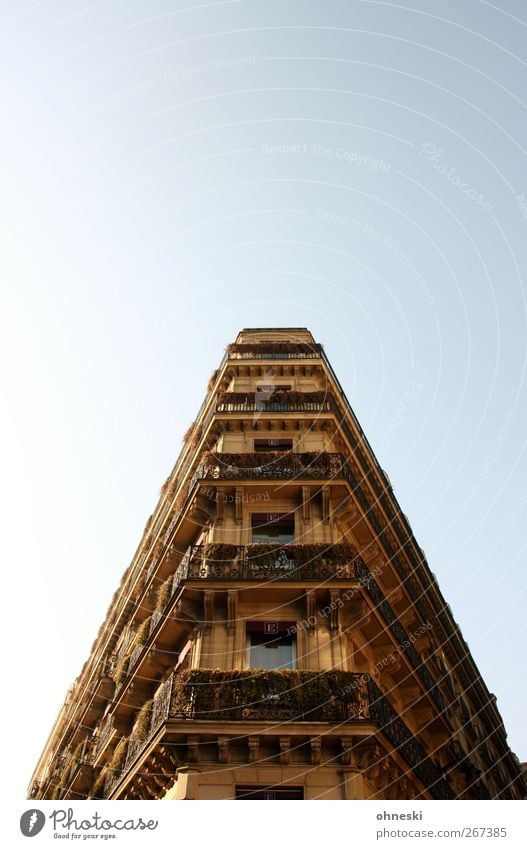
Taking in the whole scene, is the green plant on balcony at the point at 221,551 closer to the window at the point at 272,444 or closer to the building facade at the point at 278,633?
the building facade at the point at 278,633

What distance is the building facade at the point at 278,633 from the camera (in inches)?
563

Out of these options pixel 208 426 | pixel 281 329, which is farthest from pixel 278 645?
pixel 281 329

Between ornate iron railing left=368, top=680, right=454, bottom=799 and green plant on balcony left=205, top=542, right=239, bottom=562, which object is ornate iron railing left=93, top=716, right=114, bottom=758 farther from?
ornate iron railing left=368, top=680, right=454, bottom=799

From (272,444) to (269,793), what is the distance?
11.2 meters

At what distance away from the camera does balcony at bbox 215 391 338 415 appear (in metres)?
23.8

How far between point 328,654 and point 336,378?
1398 centimetres

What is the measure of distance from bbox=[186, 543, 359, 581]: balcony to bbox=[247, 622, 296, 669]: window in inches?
44.9

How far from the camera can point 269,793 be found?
13977 mm

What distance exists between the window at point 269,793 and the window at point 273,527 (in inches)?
270

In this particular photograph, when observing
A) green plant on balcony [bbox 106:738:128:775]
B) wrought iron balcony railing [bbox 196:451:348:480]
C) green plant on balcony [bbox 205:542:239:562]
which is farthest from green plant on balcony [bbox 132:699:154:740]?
wrought iron balcony railing [bbox 196:451:348:480]
